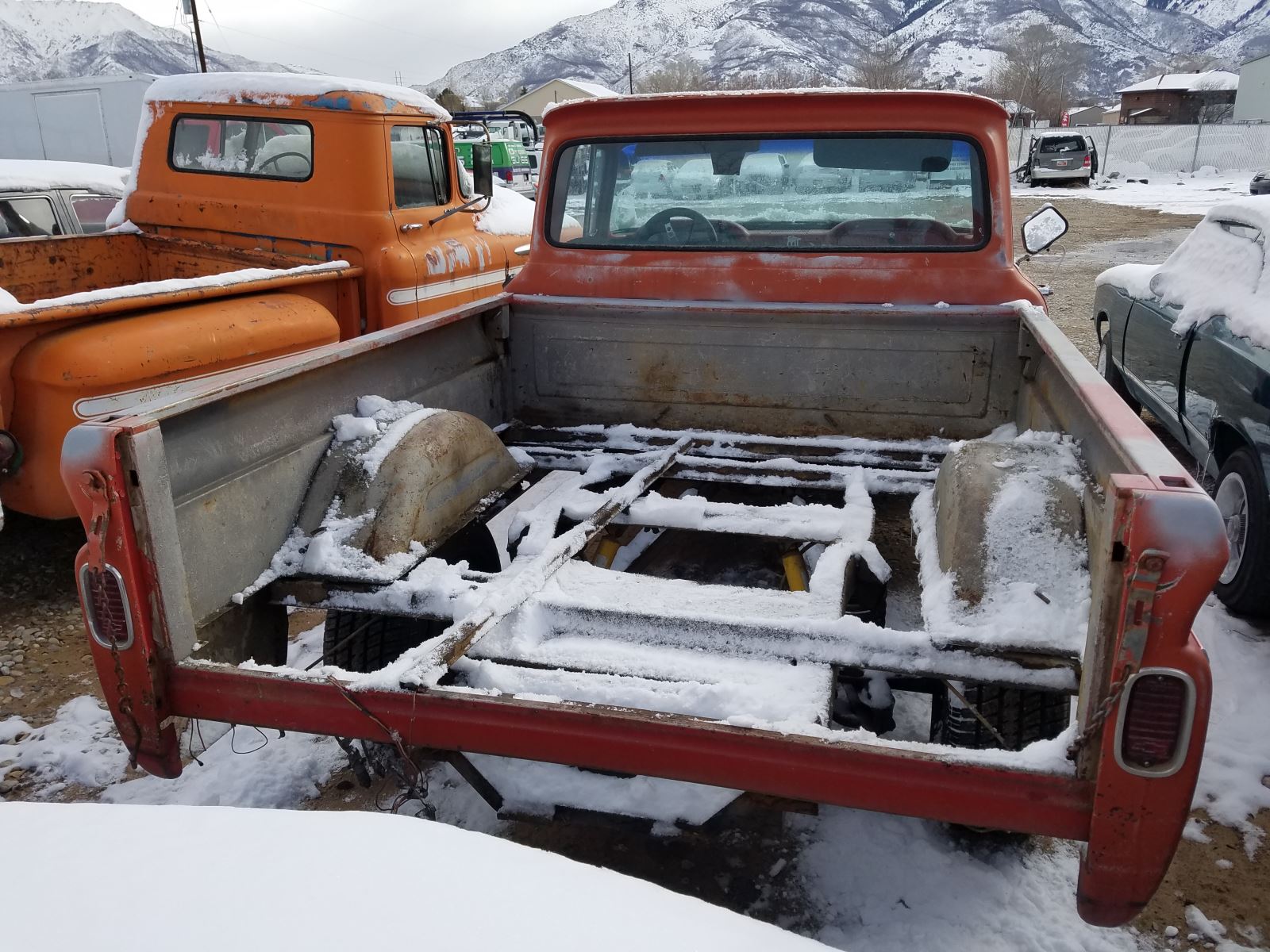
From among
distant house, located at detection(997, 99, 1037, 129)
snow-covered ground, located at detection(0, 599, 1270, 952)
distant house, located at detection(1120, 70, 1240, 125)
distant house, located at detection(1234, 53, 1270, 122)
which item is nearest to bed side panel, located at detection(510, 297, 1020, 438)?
snow-covered ground, located at detection(0, 599, 1270, 952)

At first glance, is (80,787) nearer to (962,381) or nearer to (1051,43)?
(962,381)

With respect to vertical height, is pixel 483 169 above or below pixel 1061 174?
above

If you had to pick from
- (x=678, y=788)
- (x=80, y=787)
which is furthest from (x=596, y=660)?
(x=80, y=787)

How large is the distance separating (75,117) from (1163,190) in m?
27.2

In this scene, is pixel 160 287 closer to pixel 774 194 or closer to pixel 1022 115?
pixel 774 194

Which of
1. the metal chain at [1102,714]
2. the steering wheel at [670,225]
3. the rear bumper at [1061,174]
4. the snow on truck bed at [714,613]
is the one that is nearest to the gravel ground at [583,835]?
the snow on truck bed at [714,613]

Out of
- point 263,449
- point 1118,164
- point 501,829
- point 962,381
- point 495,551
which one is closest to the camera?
point 263,449

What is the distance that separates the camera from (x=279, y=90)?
5598mm

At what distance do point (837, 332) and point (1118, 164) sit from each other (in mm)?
36186

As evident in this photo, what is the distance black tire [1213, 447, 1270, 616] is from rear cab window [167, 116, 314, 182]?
508 cm

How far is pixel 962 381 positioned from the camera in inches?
135

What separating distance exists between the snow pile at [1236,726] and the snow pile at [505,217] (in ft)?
15.7

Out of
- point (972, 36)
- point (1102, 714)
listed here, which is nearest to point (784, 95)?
point (1102, 714)

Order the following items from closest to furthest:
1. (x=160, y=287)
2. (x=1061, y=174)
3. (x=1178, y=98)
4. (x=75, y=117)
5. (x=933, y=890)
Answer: (x=933, y=890) → (x=160, y=287) → (x=75, y=117) → (x=1061, y=174) → (x=1178, y=98)
